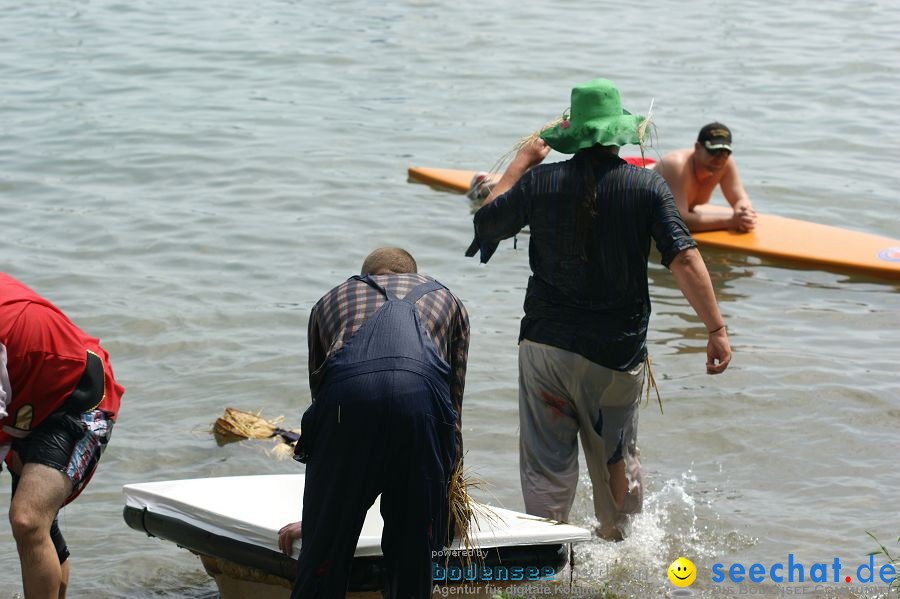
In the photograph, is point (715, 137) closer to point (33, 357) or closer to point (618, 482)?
point (618, 482)

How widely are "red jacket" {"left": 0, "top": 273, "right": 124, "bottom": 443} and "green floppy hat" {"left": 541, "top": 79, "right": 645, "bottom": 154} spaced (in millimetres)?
1813

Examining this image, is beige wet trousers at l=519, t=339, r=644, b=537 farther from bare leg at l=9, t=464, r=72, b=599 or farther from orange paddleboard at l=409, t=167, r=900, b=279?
orange paddleboard at l=409, t=167, r=900, b=279

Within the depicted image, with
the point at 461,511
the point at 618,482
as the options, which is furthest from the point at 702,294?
the point at 461,511

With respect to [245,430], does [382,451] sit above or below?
above

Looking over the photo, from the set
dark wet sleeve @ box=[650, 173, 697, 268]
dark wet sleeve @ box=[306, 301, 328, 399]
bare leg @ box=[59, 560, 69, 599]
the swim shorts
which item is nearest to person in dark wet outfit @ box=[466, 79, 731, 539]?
dark wet sleeve @ box=[650, 173, 697, 268]

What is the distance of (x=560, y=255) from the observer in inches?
167

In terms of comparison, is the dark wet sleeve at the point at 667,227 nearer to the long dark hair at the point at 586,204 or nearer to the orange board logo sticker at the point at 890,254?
the long dark hair at the point at 586,204

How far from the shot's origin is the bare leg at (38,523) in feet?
11.7

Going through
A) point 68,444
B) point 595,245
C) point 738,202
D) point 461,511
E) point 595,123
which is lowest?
point 738,202

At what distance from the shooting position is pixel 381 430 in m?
3.27

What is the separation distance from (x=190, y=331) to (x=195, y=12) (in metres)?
13.4

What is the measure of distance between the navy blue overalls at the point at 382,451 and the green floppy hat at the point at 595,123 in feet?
3.57

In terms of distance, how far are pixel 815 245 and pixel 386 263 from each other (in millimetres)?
6310

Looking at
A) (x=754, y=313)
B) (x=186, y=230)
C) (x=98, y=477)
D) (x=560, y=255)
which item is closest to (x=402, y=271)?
(x=560, y=255)
